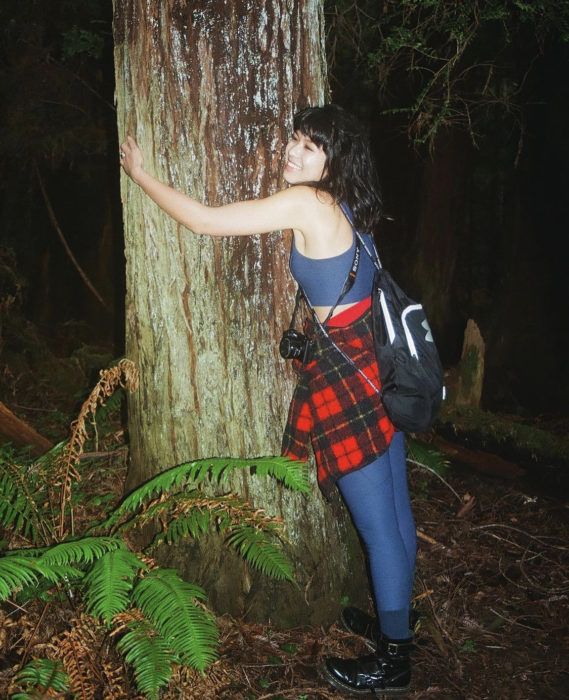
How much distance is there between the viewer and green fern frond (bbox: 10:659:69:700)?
6.95 ft

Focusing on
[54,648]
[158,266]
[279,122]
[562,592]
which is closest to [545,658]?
[562,592]

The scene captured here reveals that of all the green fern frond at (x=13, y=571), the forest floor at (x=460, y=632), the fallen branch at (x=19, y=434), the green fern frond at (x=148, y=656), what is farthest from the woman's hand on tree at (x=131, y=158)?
the fallen branch at (x=19, y=434)

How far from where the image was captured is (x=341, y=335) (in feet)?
8.19

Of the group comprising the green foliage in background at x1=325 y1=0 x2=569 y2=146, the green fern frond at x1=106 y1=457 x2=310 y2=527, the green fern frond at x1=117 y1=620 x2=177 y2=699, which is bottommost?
the green fern frond at x1=117 y1=620 x2=177 y2=699

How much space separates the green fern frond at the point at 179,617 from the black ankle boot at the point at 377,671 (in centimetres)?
66

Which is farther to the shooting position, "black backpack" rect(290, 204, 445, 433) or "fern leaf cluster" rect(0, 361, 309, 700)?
"black backpack" rect(290, 204, 445, 433)

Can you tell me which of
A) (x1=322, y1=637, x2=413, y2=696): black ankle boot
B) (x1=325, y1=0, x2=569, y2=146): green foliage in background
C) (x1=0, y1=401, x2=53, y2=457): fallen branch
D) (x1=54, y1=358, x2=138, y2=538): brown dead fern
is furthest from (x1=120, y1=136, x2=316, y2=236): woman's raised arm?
(x1=0, y1=401, x2=53, y2=457): fallen branch

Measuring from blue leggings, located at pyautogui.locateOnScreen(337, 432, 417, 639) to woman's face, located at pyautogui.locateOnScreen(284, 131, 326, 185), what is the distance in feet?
4.05

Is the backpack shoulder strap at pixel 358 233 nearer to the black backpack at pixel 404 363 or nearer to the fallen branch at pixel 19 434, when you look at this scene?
the black backpack at pixel 404 363

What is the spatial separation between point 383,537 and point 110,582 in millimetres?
1134

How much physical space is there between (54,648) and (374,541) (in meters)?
1.34

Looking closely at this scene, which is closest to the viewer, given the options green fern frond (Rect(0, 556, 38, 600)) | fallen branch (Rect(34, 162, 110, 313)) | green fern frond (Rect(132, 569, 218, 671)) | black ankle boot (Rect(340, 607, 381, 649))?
green fern frond (Rect(0, 556, 38, 600))

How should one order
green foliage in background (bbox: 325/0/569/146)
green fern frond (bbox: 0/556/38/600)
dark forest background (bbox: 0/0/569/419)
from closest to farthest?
green fern frond (bbox: 0/556/38/600) → green foliage in background (bbox: 325/0/569/146) → dark forest background (bbox: 0/0/569/419)

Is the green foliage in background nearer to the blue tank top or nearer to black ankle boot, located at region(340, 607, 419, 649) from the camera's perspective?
the blue tank top
